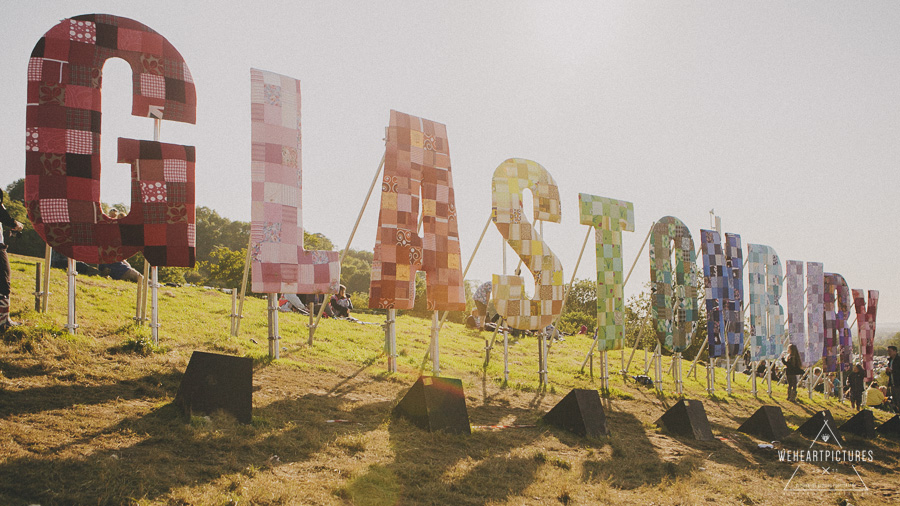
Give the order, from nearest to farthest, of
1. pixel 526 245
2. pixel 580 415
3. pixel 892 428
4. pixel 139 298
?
1. pixel 580 415
2. pixel 139 298
3. pixel 526 245
4. pixel 892 428

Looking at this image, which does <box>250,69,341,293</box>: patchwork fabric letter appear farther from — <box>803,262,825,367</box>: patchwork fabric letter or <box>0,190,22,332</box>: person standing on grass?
<box>803,262,825,367</box>: patchwork fabric letter

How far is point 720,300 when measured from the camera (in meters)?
15.4

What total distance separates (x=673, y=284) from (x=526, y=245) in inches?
199

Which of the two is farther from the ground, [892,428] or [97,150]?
[97,150]

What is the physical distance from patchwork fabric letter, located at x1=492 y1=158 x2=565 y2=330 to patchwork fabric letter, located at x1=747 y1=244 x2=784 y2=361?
8066 mm

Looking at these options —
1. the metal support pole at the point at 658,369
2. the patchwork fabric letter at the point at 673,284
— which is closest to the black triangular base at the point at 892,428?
the patchwork fabric letter at the point at 673,284

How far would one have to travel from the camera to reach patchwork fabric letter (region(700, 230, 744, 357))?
15.0m

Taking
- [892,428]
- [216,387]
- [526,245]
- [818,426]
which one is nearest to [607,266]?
[526,245]

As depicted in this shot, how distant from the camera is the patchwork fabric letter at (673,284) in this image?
45.3 feet

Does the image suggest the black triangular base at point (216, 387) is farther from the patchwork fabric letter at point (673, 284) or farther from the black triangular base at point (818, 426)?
the patchwork fabric letter at point (673, 284)

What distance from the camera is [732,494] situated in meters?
6.75

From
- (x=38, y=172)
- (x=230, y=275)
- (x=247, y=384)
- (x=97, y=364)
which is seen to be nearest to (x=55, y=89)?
(x=38, y=172)

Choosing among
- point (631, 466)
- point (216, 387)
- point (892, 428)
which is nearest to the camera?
point (216, 387)

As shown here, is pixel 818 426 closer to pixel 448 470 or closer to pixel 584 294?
pixel 448 470
